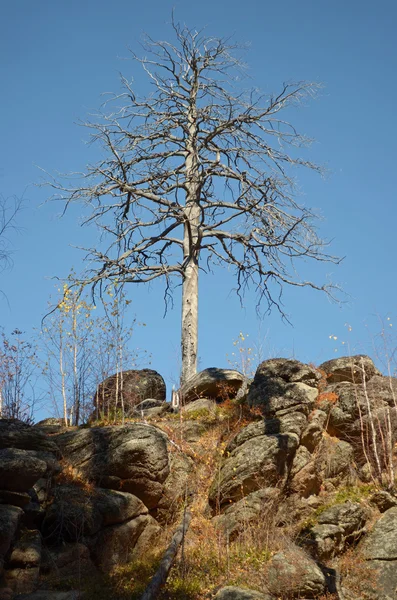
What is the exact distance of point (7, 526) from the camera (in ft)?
36.8

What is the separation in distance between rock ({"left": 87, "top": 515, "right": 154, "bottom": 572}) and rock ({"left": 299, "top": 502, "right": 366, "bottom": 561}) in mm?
3338

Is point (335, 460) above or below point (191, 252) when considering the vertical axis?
below

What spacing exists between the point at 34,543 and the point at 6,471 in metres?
1.37

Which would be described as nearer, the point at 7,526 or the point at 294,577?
the point at 7,526

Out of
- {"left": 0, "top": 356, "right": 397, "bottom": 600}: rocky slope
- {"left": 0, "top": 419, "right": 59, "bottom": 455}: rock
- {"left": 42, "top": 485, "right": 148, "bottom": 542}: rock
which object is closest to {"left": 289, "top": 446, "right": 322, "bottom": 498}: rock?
{"left": 0, "top": 356, "right": 397, "bottom": 600}: rocky slope

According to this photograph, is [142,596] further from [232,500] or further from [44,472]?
[232,500]

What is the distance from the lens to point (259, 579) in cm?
1195

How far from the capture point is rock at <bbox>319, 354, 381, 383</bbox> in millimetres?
17875

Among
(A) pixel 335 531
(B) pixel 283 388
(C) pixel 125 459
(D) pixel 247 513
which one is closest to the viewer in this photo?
(A) pixel 335 531

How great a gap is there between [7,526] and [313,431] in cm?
742

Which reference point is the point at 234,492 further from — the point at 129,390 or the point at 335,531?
the point at 129,390

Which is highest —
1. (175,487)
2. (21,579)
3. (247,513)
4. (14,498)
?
(175,487)

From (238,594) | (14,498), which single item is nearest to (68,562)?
(14,498)

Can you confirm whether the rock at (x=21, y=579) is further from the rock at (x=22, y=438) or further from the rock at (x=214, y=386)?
A: the rock at (x=214, y=386)
